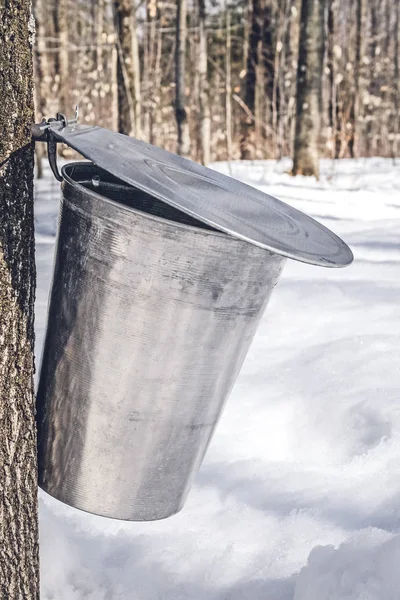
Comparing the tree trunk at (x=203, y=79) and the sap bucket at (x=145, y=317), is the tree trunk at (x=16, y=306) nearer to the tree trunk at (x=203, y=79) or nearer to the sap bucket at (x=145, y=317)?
the sap bucket at (x=145, y=317)

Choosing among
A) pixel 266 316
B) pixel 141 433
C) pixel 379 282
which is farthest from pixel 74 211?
pixel 379 282

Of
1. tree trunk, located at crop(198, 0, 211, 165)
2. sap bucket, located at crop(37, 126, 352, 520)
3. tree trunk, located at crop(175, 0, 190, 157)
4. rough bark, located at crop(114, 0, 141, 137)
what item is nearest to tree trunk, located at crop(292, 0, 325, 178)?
tree trunk, located at crop(175, 0, 190, 157)

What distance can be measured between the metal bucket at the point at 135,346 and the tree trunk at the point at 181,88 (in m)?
8.07

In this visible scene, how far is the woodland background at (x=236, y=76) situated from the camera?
28.3 ft

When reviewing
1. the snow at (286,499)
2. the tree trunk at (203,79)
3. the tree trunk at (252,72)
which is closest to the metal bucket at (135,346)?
the snow at (286,499)

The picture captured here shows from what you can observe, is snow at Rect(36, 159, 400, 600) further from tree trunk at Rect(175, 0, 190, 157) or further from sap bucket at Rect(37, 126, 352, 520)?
tree trunk at Rect(175, 0, 190, 157)

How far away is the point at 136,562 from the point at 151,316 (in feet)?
2.85

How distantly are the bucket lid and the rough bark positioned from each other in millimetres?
6426

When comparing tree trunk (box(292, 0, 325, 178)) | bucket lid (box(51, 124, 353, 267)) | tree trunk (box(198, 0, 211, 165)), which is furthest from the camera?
tree trunk (box(198, 0, 211, 165))

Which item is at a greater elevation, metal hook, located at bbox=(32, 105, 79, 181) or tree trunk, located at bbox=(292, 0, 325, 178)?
metal hook, located at bbox=(32, 105, 79, 181)

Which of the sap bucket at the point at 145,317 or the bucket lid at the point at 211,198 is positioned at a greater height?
the bucket lid at the point at 211,198

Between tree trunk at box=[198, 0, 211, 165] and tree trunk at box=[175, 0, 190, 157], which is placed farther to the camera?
tree trunk at box=[198, 0, 211, 165]

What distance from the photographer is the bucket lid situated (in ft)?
3.91

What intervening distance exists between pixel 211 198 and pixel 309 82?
25.8 feet
